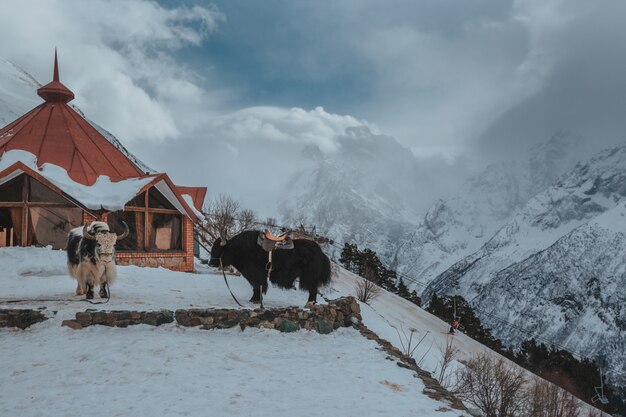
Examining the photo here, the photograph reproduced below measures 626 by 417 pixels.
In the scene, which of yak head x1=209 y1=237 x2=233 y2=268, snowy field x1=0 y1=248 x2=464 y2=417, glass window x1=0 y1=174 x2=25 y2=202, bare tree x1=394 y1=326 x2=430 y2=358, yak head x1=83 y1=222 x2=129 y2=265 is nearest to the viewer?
snowy field x1=0 y1=248 x2=464 y2=417

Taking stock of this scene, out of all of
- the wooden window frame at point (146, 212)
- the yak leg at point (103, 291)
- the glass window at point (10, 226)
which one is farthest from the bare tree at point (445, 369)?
the glass window at point (10, 226)

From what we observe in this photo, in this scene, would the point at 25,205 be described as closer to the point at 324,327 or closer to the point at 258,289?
the point at 258,289

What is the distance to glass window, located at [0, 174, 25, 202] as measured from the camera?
54.4ft

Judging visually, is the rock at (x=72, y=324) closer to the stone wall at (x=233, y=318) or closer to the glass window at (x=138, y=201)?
the stone wall at (x=233, y=318)

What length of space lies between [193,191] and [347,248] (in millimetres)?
27241

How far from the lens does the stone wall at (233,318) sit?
807 cm

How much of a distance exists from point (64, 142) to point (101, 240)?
12881 millimetres

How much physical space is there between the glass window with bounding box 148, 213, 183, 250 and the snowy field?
891cm

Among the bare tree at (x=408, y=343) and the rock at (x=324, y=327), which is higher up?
the rock at (x=324, y=327)

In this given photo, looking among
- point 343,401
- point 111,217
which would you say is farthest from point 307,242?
point 111,217

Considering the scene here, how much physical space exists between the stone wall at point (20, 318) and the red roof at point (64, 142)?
1150cm

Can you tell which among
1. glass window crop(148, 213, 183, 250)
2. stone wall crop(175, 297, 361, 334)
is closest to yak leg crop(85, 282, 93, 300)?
stone wall crop(175, 297, 361, 334)

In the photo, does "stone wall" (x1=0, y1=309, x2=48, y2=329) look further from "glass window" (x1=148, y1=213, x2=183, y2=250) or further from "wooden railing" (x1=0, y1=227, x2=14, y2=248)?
"glass window" (x1=148, y1=213, x2=183, y2=250)

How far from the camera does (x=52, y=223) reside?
54.7 ft
